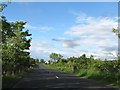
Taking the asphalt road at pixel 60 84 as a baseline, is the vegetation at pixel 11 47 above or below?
above

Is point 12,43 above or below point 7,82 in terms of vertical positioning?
above

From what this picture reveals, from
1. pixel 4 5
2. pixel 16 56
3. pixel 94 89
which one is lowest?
pixel 94 89

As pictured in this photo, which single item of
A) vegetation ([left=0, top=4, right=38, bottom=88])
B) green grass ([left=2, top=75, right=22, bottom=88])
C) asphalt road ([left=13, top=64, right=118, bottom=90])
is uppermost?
vegetation ([left=0, top=4, right=38, bottom=88])

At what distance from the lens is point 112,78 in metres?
31.8

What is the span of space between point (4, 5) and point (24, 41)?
25086 mm

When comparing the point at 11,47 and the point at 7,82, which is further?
the point at 11,47

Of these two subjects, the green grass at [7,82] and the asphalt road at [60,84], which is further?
the green grass at [7,82]

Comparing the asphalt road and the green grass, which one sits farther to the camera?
the green grass

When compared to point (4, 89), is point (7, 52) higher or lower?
higher

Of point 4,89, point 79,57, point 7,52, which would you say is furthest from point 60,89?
point 79,57

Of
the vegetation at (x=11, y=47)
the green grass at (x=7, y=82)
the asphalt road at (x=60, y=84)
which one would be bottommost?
the asphalt road at (x=60, y=84)

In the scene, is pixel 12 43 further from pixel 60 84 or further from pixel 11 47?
pixel 60 84

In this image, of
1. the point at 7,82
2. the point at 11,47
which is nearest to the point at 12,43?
the point at 11,47

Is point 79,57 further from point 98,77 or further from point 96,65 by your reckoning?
point 98,77
